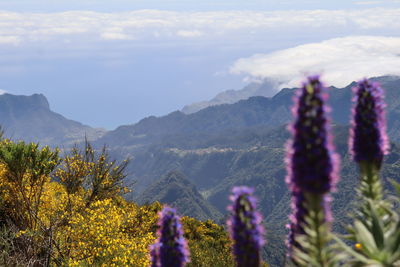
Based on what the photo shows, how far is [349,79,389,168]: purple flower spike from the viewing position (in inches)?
229

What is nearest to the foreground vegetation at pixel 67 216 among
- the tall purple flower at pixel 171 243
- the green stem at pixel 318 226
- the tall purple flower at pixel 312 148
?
the tall purple flower at pixel 171 243

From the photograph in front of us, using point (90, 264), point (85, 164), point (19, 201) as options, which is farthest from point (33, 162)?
point (90, 264)

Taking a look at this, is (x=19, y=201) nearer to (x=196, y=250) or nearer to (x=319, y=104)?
(x=196, y=250)

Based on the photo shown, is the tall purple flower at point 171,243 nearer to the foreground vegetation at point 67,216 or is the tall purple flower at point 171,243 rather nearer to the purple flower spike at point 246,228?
the purple flower spike at point 246,228

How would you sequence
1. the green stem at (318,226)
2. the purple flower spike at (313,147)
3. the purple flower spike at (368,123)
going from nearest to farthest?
the purple flower spike at (313,147) → the green stem at (318,226) → the purple flower spike at (368,123)

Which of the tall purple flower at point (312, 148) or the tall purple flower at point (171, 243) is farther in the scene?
the tall purple flower at point (171, 243)

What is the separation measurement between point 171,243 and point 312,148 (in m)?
2.13

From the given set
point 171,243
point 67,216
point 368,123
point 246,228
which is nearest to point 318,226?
point 246,228

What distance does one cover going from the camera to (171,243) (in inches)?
205

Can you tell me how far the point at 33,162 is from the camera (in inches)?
867

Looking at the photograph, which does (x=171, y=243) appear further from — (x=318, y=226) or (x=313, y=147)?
(x=313, y=147)

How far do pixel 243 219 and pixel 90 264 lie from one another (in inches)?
607

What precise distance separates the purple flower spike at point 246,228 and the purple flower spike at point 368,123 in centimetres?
198

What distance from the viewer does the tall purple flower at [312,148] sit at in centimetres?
394
